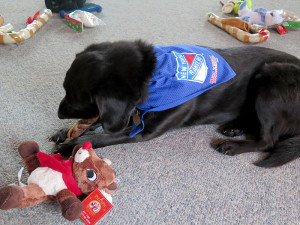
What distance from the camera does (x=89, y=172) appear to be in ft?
3.25

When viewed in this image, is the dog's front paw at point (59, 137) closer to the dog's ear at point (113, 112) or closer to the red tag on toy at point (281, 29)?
the dog's ear at point (113, 112)

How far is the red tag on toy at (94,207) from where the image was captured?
978mm

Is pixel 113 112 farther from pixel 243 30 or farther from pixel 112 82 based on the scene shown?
pixel 243 30

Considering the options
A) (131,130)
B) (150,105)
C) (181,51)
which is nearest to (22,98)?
(131,130)

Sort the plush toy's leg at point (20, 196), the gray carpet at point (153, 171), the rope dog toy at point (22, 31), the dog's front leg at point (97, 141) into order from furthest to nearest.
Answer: the rope dog toy at point (22, 31), the dog's front leg at point (97, 141), the gray carpet at point (153, 171), the plush toy's leg at point (20, 196)

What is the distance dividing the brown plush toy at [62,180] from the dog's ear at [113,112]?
0.13 m

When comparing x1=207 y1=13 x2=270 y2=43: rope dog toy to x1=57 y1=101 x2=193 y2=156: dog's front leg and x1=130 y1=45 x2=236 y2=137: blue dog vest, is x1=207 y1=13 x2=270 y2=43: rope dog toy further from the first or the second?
x1=57 y1=101 x2=193 y2=156: dog's front leg

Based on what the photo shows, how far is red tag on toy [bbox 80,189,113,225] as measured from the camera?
0.98 meters

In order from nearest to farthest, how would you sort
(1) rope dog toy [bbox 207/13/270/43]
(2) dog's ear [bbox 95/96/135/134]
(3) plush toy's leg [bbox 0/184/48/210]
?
(3) plush toy's leg [bbox 0/184/48/210], (2) dog's ear [bbox 95/96/135/134], (1) rope dog toy [bbox 207/13/270/43]

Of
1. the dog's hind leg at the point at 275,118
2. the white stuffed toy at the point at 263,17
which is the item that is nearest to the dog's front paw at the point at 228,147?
the dog's hind leg at the point at 275,118

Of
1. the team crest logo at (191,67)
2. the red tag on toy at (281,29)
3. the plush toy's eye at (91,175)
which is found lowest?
the plush toy's eye at (91,175)

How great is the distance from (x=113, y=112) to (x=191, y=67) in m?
0.44

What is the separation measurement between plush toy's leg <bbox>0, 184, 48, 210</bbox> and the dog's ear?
0.33 m

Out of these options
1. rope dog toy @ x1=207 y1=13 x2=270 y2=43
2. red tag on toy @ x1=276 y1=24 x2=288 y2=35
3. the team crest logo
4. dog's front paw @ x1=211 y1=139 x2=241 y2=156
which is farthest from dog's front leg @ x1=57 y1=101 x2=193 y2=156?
red tag on toy @ x1=276 y1=24 x2=288 y2=35
